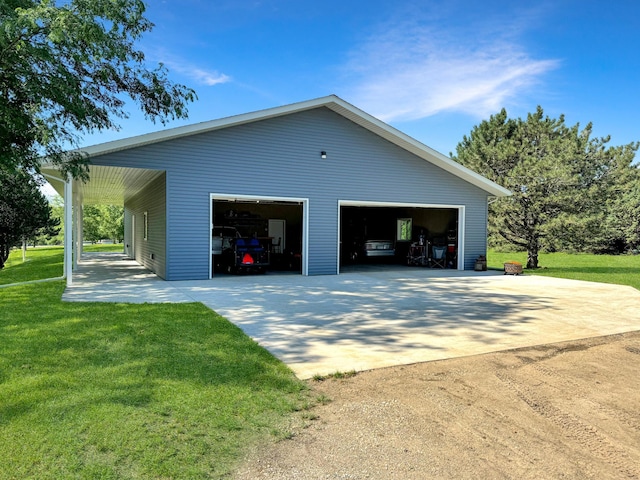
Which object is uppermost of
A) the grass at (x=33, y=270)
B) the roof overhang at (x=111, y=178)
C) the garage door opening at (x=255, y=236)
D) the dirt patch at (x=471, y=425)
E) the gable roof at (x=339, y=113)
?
the gable roof at (x=339, y=113)

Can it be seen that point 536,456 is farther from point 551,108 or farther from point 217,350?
point 551,108

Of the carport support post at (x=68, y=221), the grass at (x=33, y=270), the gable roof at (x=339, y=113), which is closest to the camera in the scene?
the carport support post at (x=68, y=221)

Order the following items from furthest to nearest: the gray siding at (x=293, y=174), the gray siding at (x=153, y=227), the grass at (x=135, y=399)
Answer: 1. the gray siding at (x=153, y=227)
2. the gray siding at (x=293, y=174)
3. the grass at (x=135, y=399)

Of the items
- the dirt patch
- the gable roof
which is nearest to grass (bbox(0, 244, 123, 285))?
the gable roof

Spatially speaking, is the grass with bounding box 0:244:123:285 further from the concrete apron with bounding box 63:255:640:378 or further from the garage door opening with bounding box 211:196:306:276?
the garage door opening with bounding box 211:196:306:276

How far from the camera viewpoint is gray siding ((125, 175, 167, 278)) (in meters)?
10.8

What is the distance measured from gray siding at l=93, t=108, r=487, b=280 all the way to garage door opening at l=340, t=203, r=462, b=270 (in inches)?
47.8

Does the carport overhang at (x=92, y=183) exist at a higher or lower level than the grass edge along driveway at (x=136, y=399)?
higher

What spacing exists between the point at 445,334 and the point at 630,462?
9.45 feet

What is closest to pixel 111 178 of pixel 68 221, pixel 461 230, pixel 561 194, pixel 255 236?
pixel 68 221

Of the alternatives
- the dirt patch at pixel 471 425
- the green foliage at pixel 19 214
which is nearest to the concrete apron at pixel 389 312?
the dirt patch at pixel 471 425

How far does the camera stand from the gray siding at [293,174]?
10.2 meters

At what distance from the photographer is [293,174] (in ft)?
37.7

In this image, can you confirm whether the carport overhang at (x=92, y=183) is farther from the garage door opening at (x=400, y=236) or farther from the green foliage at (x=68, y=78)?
the garage door opening at (x=400, y=236)
